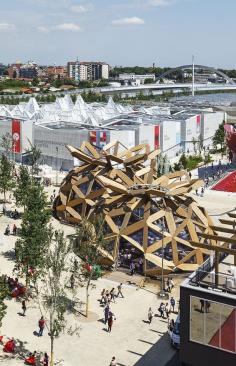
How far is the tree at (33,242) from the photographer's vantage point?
3244cm

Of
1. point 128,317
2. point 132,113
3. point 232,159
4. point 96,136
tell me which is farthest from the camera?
Result: point 132,113

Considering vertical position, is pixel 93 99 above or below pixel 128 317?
above

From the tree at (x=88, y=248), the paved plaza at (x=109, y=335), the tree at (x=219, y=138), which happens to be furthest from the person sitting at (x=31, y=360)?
the tree at (x=219, y=138)

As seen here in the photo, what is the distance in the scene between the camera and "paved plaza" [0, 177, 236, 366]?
26.5m

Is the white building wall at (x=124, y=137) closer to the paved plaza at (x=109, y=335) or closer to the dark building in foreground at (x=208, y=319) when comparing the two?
the paved plaza at (x=109, y=335)

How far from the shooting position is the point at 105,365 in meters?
26.0

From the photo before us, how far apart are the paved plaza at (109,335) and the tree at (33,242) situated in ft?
7.24

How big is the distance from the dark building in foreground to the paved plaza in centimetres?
699

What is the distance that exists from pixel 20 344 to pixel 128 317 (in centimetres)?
671

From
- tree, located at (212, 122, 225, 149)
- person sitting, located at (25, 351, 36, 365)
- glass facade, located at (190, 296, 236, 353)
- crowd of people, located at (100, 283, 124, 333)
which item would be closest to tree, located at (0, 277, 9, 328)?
person sitting, located at (25, 351, 36, 365)

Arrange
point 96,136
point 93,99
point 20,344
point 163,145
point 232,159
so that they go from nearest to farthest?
point 20,344 → point 96,136 → point 232,159 → point 163,145 → point 93,99

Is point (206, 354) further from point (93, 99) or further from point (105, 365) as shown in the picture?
point (93, 99)

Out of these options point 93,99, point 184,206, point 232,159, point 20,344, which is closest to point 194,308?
point 20,344

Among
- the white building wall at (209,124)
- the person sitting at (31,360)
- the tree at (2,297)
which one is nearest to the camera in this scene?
the tree at (2,297)
